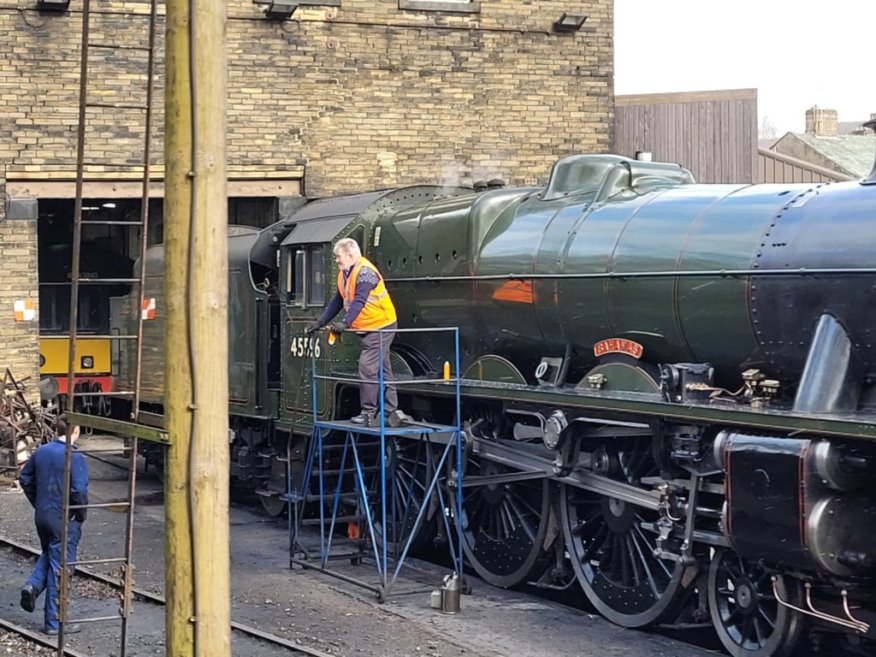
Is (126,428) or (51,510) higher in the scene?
(126,428)

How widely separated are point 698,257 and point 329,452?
4.78m

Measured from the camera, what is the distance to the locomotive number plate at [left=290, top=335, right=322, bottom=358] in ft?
36.9

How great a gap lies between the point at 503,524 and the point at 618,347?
6.93 ft

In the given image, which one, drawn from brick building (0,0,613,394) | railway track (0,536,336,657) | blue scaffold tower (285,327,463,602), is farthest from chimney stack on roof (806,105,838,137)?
railway track (0,536,336,657)

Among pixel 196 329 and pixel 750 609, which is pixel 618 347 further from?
pixel 196 329

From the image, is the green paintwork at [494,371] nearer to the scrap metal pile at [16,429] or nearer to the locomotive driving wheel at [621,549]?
the locomotive driving wheel at [621,549]

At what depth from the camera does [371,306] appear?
10.1m

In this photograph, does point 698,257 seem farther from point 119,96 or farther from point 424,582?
point 119,96

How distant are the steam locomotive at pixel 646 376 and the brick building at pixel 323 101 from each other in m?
4.53

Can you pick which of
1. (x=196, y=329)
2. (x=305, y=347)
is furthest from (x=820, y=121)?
(x=196, y=329)

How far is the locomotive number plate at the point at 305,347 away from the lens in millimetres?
11234

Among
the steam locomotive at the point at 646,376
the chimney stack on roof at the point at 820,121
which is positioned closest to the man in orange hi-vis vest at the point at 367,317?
the steam locomotive at the point at 646,376

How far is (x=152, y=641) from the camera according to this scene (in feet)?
26.6

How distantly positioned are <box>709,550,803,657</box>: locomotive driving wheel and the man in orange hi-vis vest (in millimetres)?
3048
